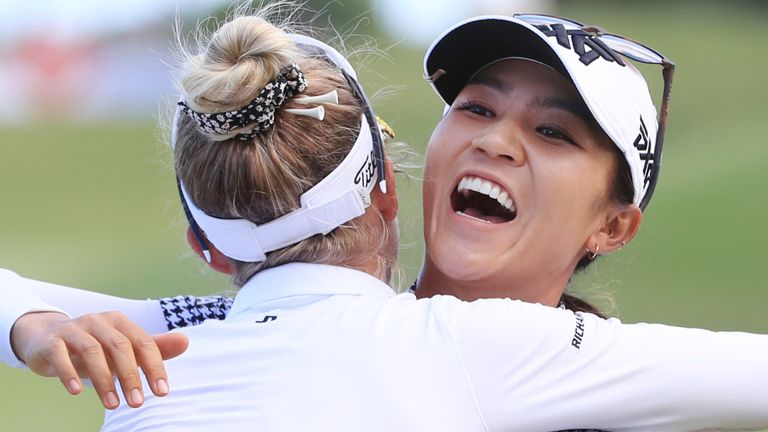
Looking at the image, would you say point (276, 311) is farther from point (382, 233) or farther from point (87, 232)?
point (87, 232)

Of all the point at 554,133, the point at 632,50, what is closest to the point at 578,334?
the point at 554,133

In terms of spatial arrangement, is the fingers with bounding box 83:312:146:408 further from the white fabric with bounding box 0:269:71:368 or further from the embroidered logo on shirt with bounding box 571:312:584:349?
the embroidered logo on shirt with bounding box 571:312:584:349

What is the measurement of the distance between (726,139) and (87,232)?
7395 millimetres

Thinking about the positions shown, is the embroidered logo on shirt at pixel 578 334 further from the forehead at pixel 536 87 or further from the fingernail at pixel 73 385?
the fingernail at pixel 73 385

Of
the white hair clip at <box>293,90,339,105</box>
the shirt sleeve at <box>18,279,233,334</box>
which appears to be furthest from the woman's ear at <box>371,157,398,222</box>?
the shirt sleeve at <box>18,279,233,334</box>

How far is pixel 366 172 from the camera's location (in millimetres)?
2535

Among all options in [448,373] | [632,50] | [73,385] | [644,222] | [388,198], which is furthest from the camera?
[644,222]

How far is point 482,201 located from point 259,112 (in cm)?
85

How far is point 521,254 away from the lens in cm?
282

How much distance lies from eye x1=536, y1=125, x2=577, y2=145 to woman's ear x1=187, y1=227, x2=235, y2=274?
79 cm

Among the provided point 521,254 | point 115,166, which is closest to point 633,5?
point 115,166

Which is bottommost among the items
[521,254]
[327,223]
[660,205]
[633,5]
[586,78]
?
[633,5]

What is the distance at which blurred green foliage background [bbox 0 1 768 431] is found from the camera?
26.6 ft

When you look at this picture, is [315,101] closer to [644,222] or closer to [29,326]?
[29,326]
